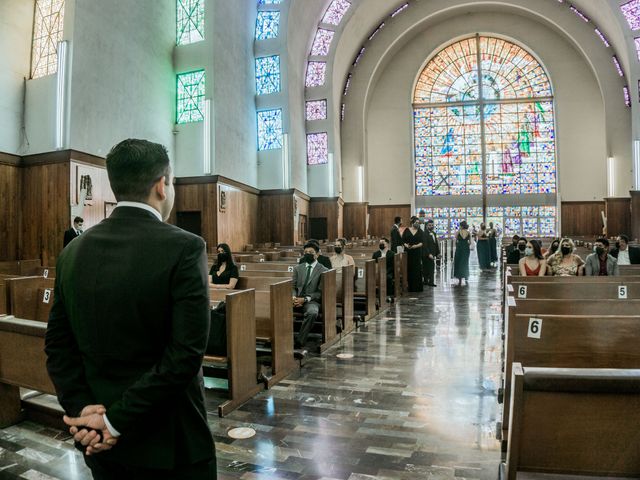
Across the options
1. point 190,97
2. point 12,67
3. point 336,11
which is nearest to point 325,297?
point 12,67

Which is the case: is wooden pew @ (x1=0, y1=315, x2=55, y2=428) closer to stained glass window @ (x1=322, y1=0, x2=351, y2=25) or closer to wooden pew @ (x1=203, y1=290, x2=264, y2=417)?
wooden pew @ (x1=203, y1=290, x2=264, y2=417)

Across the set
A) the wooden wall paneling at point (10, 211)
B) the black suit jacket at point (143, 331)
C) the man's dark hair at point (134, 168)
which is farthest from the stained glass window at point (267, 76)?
the black suit jacket at point (143, 331)

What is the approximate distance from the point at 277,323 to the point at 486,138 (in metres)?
20.9

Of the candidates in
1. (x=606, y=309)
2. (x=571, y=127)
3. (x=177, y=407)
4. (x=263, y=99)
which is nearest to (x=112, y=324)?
(x=177, y=407)

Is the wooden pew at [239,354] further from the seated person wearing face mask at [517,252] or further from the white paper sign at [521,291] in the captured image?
the seated person wearing face mask at [517,252]

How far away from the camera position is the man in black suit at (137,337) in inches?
49.7

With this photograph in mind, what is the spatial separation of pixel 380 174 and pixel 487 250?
9.80 metres

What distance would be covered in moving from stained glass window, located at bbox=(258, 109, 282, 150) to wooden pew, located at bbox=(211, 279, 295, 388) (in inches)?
490

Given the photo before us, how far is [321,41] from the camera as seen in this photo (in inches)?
754

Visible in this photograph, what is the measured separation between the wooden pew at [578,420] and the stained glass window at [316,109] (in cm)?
1832

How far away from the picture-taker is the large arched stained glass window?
72.6 ft

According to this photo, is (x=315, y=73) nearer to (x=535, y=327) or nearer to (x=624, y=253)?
(x=624, y=253)

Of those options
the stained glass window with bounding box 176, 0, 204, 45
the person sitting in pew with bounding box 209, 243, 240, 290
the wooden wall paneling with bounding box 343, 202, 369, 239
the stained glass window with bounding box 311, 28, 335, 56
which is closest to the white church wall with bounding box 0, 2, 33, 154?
the stained glass window with bounding box 176, 0, 204, 45

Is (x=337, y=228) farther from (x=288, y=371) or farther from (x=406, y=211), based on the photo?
(x=288, y=371)
